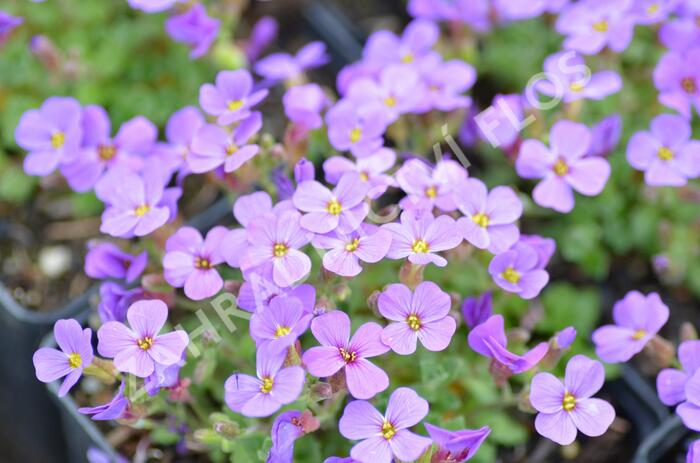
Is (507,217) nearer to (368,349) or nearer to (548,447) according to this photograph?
(368,349)

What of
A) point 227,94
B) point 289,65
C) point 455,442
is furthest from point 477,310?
point 289,65

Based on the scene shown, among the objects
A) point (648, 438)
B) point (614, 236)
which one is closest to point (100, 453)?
point (648, 438)

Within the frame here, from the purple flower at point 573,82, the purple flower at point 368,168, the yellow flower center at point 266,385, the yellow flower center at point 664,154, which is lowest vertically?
the yellow flower center at point 664,154

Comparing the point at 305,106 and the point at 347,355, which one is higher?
the point at 305,106

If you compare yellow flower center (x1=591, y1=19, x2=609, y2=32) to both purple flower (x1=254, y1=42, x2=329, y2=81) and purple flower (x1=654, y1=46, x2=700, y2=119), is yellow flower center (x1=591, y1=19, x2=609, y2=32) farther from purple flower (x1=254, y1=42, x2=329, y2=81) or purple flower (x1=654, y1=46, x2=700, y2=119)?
purple flower (x1=254, y1=42, x2=329, y2=81)

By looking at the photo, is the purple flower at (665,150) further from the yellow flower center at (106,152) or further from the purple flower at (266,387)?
the yellow flower center at (106,152)

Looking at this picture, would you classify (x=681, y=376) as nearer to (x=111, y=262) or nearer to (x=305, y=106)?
(x=305, y=106)

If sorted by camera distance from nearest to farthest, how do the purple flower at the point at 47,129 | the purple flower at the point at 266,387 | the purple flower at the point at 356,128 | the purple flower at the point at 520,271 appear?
1. the purple flower at the point at 266,387
2. the purple flower at the point at 520,271
3. the purple flower at the point at 356,128
4. the purple flower at the point at 47,129

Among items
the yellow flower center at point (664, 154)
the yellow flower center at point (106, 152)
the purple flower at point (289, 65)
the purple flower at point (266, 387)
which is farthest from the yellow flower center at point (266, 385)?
the yellow flower center at point (664, 154)
